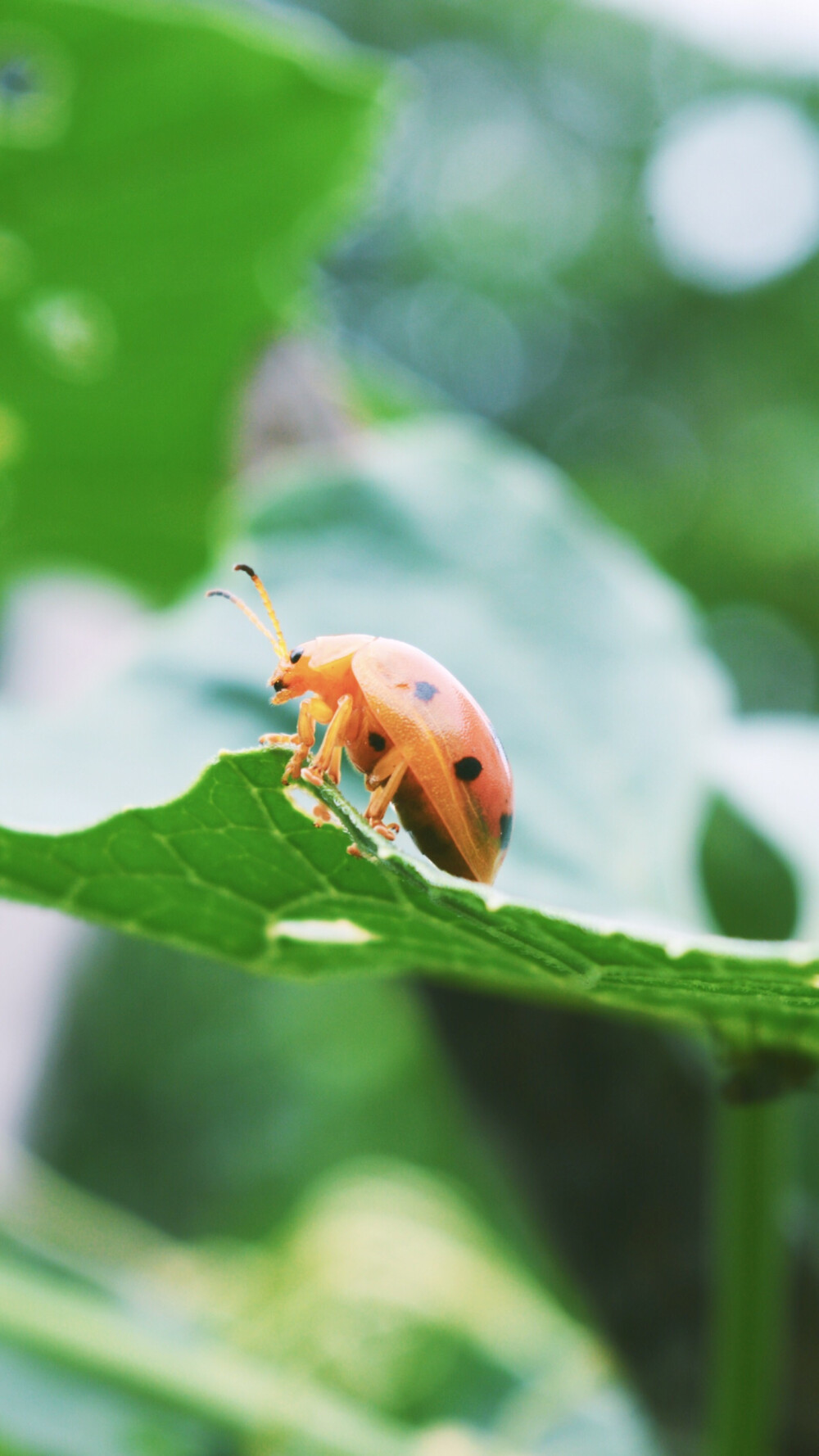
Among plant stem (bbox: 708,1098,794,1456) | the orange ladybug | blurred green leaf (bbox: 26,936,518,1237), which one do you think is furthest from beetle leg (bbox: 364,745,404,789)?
blurred green leaf (bbox: 26,936,518,1237)

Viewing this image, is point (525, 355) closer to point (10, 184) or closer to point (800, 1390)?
point (10, 184)

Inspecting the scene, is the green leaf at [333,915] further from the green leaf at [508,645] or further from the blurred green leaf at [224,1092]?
the blurred green leaf at [224,1092]

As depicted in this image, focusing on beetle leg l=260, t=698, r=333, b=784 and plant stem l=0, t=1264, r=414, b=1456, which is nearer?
beetle leg l=260, t=698, r=333, b=784

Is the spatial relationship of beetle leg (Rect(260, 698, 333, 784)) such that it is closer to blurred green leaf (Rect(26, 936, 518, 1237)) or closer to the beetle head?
the beetle head

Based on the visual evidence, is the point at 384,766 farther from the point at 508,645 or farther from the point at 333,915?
the point at 508,645

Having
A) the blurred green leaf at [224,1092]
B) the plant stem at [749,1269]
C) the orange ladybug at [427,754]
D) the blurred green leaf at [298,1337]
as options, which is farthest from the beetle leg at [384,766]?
the blurred green leaf at [224,1092]

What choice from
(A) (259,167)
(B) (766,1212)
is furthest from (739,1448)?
(A) (259,167)
